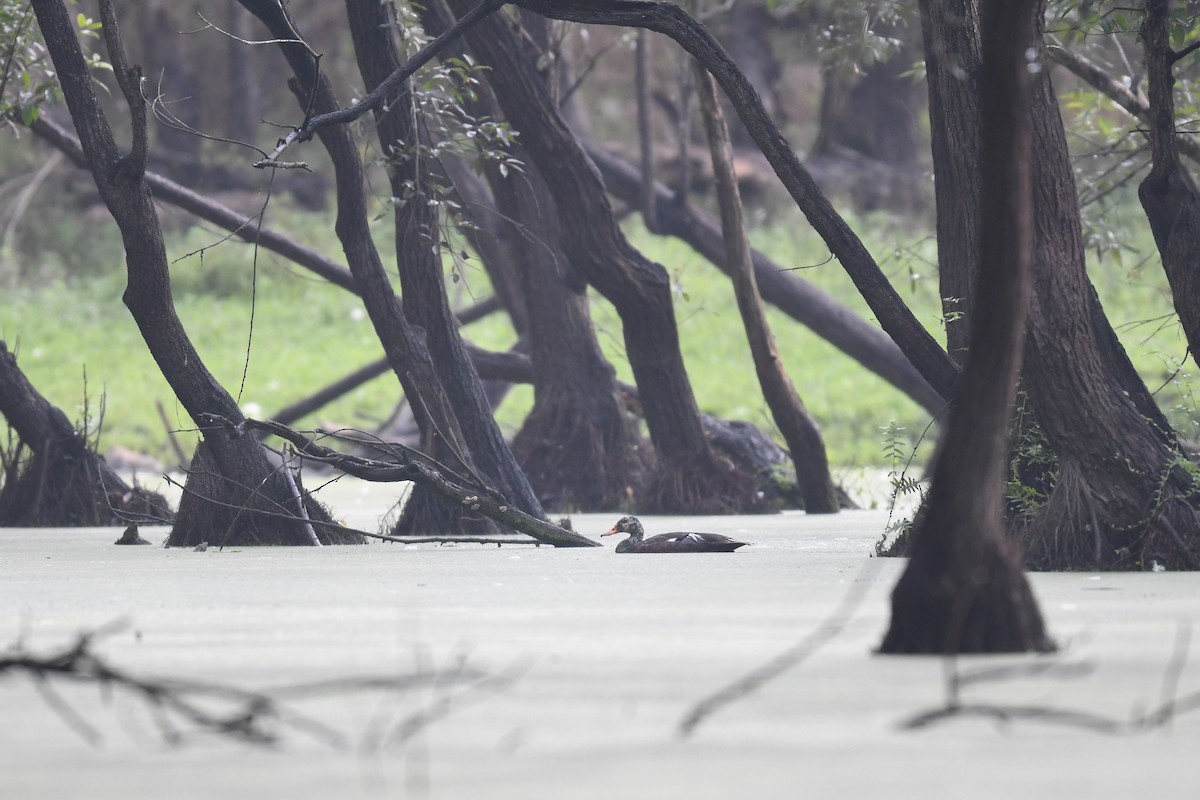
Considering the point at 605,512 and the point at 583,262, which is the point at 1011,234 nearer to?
the point at 583,262

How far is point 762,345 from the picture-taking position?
10.9 m

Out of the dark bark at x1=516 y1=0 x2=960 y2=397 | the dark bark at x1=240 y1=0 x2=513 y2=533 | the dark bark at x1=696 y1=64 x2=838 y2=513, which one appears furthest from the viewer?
the dark bark at x1=696 y1=64 x2=838 y2=513

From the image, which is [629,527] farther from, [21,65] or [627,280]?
[21,65]

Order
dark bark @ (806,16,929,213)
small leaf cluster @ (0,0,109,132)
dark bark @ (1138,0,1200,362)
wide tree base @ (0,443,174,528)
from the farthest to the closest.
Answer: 1. dark bark @ (806,16,929,213)
2. wide tree base @ (0,443,174,528)
3. small leaf cluster @ (0,0,109,132)
4. dark bark @ (1138,0,1200,362)

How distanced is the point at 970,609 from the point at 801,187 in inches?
121

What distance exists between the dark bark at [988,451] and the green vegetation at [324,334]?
1640cm

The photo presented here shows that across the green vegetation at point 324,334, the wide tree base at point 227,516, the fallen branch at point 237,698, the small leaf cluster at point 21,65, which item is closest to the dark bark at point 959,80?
the wide tree base at point 227,516

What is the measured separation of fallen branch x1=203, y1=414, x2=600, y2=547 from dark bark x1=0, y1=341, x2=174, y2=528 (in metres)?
2.59

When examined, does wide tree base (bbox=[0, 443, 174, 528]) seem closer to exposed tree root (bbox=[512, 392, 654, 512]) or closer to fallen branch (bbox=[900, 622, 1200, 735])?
exposed tree root (bbox=[512, 392, 654, 512])

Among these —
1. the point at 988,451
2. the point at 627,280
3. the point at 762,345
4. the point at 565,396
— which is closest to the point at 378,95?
the point at 988,451

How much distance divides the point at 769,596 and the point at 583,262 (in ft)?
18.5

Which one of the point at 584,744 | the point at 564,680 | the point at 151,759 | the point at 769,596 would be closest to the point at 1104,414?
the point at 769,596

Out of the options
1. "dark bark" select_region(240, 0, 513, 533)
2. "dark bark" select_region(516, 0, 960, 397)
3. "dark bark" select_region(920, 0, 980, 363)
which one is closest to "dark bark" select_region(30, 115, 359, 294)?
"dark bark" select_region(240, 0, 513, 533)

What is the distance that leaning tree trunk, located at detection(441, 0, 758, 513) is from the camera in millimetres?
9562
